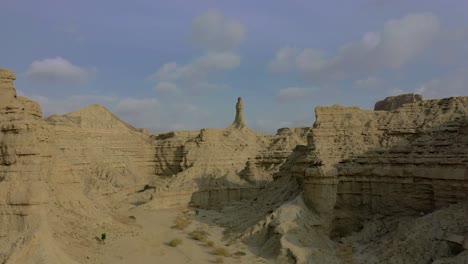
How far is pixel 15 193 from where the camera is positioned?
14883 millimetres

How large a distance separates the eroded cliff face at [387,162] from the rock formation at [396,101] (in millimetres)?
7302

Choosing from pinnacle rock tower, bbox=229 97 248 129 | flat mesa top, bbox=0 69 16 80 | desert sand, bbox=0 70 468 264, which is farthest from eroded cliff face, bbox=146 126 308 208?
flat mesa top, bbox=0 69 16 80

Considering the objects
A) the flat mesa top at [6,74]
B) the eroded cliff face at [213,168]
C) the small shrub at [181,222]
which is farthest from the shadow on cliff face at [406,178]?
the flat mesa top at [6,74]

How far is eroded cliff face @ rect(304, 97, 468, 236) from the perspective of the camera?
18984 millimetres

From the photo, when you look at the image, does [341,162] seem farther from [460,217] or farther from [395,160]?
[460,217]

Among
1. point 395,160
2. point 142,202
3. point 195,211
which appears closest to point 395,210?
point 395,160

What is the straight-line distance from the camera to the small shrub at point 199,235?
75.5 ft

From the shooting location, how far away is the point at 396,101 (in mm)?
31047

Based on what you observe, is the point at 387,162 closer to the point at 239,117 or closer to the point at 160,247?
the point at 160,247

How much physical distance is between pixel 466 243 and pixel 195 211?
64.5ft

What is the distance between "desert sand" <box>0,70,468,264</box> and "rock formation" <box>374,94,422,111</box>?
0.52ft

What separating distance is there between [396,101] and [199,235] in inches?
701

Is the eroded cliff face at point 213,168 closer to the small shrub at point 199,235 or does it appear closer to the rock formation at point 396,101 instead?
the small shrub at point 199,235

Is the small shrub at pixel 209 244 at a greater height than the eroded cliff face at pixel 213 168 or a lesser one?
lesser
